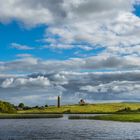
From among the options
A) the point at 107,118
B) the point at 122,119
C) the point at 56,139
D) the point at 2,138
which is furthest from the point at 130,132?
the point at 107,118

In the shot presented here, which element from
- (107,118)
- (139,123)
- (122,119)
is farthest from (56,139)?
(107,118)

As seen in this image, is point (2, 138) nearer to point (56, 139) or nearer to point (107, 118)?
point (56, 139)

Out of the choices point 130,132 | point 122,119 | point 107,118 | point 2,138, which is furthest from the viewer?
point 107,118

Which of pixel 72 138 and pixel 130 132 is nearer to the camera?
pixel 72 138

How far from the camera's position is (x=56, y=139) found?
74938 millimetres

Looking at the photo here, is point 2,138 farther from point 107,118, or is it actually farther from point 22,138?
point 107,118

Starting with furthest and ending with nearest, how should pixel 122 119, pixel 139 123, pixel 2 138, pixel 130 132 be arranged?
1. pixel 122 119
2. pixel 139 123
3. pixel 130 132
4. pixel 2 138

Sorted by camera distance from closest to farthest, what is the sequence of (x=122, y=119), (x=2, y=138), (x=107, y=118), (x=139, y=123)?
(x=2, y=138) < (x=139, y=123) < (x=122, y=119) < (x=107, y=118)

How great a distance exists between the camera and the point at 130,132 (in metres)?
89.1

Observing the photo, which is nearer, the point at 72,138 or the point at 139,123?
the point at 72,138

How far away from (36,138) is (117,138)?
15647 mm

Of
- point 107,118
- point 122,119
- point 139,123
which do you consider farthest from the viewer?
point 107,118

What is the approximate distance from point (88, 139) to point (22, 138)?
12608 mm

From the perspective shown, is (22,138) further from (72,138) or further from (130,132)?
(130,132)
